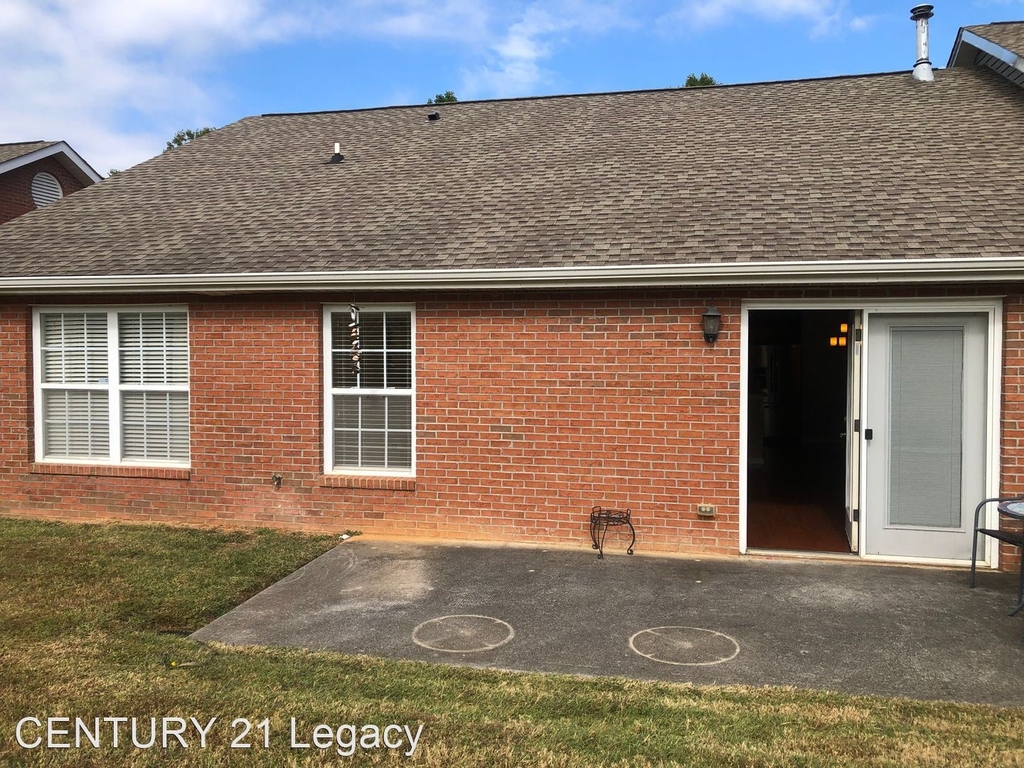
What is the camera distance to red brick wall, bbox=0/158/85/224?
53.7ft

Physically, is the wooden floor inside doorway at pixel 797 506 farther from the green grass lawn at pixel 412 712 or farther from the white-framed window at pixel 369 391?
the white-framed window at pixel 369 391

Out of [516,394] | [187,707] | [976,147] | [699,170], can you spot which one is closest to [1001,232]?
[976,147]

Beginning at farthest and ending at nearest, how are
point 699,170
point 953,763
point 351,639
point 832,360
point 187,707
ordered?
point 832,360
point 699,170
point 351,639
point 187,707
point 953,763

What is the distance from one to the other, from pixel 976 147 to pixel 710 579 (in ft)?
18.5

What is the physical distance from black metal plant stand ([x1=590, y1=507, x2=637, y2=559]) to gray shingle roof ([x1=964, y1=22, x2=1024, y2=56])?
7815 mm

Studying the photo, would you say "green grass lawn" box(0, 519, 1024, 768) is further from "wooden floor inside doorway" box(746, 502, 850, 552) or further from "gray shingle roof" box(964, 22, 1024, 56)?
"gray shingle roof" box(964, 22, 1024, 56)

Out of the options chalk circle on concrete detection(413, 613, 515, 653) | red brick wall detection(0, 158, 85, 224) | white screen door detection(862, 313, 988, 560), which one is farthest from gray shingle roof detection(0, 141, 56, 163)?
white screen door detection(862, 313, 988, 560)

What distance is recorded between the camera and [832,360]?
14461 mm

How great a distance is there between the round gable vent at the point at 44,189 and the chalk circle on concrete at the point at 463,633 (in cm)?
1677

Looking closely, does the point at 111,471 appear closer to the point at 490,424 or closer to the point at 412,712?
the point at 490,424

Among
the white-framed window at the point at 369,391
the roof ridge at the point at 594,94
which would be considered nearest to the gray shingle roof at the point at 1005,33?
the roof ridge at the point at 594,94

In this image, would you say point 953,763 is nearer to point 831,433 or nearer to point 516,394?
point 516,394

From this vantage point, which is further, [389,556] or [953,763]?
[389,556]

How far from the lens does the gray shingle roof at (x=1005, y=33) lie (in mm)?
9812
